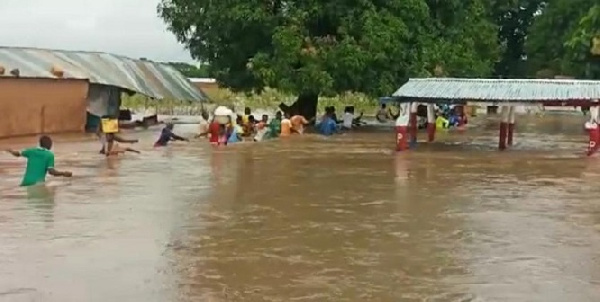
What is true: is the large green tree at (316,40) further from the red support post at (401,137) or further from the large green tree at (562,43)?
the large green tree at (562,43)

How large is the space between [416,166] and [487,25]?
3669 cm

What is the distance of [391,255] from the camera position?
360 inches

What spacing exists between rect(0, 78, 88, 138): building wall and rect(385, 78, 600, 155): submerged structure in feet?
34.5

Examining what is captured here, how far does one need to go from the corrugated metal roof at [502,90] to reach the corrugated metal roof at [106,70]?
1139cm

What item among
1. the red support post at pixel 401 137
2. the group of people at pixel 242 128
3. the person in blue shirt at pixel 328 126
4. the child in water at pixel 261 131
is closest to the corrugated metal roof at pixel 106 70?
the group of people at pixel 242 128

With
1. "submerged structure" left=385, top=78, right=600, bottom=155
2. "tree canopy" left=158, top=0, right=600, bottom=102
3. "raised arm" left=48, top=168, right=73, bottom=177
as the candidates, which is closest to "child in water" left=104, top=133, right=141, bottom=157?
"raised arm" left=48, top=168, right=73, bottom=177

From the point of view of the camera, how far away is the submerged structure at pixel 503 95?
23.0 metres

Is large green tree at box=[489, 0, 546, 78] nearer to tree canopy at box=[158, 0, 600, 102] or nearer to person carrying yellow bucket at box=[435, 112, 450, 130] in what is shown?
person carrying yellow bucket at box=[435, 112, 450, 130]

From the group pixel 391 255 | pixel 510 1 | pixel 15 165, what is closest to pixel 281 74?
pixel 15 165

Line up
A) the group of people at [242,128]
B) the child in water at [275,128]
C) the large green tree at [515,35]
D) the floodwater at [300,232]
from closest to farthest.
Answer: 1. the floodwater at [300,232]
2. the group of people at [242,128]
3. the child in water at [275,128]
4. the large green tree at [515,35]

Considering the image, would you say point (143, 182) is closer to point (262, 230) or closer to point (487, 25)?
point (262, 230)

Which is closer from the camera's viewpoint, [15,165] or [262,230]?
[262,230]

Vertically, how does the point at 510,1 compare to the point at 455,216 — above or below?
above

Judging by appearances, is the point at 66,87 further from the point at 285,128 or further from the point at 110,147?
the point at 110,147
